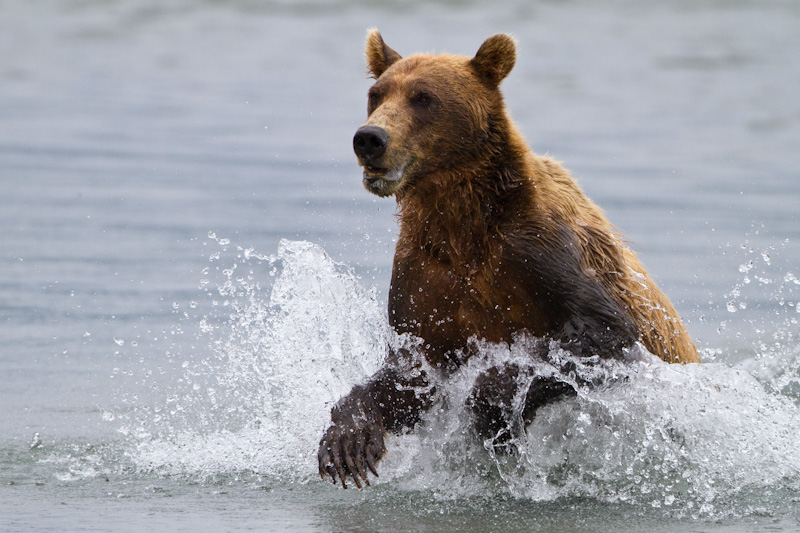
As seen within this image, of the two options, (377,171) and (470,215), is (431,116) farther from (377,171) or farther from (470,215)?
(470,215)

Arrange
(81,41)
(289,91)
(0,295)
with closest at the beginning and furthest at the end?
(0,295)
(289,91)
(81,41)

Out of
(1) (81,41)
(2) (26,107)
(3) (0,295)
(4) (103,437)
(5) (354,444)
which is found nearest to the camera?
(5) (354,444)

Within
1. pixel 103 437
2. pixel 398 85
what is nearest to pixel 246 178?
pixel 103 437

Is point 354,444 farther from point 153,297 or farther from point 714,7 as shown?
point 714,7

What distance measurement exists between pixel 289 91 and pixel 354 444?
54.3ft

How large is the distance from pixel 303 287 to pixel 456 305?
1.35m

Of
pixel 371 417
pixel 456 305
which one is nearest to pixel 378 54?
pixel 456 305

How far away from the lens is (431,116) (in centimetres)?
569

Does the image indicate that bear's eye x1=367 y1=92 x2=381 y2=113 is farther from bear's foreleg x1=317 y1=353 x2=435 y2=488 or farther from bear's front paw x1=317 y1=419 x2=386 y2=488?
bear's front paw x1=317 y1=419 x2=386 y2=488

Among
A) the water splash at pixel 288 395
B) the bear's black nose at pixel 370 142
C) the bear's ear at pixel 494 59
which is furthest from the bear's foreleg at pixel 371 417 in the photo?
the bear's ear at pixel 494 59

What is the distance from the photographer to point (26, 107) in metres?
18.9

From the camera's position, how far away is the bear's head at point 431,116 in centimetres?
555

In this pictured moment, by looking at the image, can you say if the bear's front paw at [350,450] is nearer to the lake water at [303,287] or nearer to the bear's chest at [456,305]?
the lake water at [303,287]

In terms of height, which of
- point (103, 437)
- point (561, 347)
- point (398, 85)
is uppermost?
point (398, 85)
